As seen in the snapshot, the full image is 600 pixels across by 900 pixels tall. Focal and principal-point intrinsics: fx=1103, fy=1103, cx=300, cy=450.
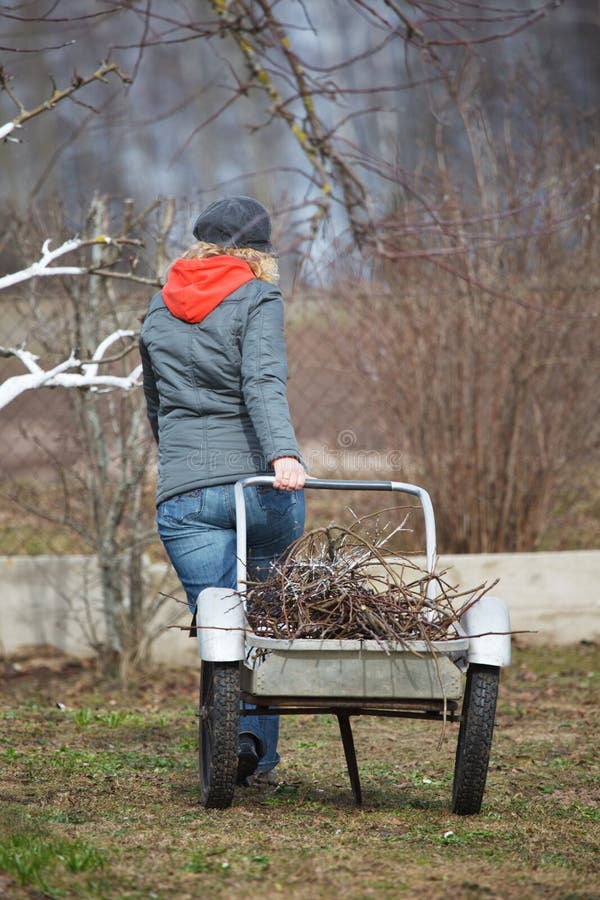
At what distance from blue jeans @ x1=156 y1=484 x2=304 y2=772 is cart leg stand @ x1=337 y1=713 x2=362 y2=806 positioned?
1.68 feet

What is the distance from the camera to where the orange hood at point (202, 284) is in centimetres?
342

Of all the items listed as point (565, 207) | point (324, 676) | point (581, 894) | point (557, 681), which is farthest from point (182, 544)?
point (565, 207)

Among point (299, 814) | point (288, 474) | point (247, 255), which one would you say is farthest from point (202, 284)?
point (299, 814)

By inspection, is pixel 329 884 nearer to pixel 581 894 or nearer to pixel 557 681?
pixel 581 894

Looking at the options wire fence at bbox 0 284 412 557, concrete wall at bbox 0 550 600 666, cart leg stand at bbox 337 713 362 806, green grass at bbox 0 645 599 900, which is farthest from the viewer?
concrete wall at bbox 0 550 600 666

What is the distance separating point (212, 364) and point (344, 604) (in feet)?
2.93

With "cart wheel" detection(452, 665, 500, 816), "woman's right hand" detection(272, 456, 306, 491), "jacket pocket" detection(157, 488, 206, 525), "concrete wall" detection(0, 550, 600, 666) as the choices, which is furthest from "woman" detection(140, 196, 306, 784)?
"concrete wall" detection(0, 550, 600, 666)

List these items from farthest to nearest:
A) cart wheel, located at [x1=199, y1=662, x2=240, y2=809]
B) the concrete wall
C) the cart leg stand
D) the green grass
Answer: the concrete wall → the cart leg stand → cart wheel, located at [x1=199, y1=662, x2=240, y2=809] → the green grass

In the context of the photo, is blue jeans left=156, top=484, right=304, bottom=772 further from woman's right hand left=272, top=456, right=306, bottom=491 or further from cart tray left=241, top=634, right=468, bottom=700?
cart tray left=241, top=634, right=468, bottom=700

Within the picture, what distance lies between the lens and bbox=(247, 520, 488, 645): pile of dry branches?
2.97m

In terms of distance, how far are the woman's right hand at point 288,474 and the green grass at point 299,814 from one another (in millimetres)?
962

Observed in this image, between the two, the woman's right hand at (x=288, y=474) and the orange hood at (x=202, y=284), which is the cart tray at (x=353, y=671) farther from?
the orange hood at (x=202, y=284)

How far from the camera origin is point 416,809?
11.1ft

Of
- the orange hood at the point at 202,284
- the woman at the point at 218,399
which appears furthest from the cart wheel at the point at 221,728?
the orange hood at the point at 202,284
